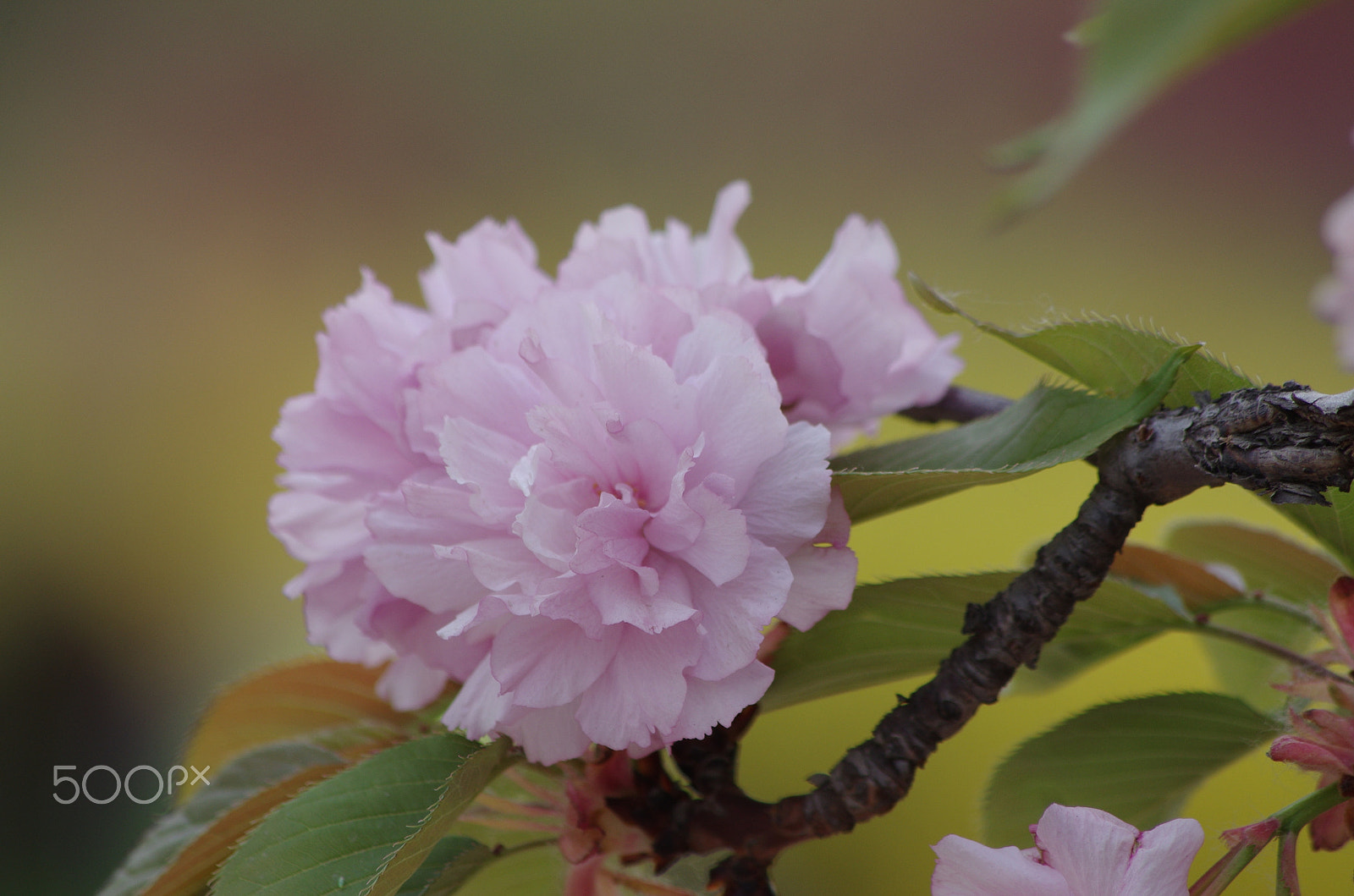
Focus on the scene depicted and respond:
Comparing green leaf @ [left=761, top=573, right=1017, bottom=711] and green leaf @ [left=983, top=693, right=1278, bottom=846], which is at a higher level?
green leaf @ [left=761, top=573, right=1017, bottom=711]

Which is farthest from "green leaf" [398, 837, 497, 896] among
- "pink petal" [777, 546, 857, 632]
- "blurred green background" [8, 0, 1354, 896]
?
"blurred green background" [8, 0, 1354, 896]

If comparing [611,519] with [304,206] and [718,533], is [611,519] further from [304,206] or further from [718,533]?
[304,206]

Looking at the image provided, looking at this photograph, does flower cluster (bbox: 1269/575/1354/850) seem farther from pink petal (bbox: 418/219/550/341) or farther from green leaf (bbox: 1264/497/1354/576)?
pink petal (bbox: 418/219/550/341)

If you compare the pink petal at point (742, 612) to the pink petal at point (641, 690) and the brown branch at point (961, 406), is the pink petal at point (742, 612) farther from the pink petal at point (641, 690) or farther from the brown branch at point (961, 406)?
the brown branch at point (961, 406)

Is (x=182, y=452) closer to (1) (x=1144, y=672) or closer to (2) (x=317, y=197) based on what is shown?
(2) (x=317, y=197)

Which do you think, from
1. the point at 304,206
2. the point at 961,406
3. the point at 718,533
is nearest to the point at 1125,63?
the point at 718,533

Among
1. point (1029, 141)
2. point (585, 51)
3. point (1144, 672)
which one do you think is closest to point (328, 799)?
point (1029, 141)
